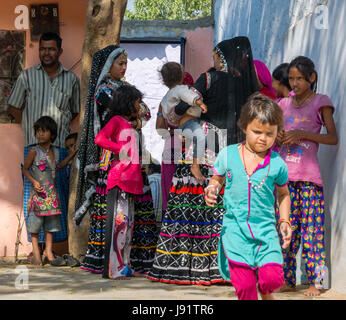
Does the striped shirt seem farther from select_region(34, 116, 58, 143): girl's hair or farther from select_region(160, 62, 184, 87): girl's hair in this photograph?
select_region(160, 62, 184, 87): girl's hair

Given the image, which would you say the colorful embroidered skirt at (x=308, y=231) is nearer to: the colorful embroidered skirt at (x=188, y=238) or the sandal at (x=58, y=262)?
the colorful embroidered skirt at (x=188, y=238)

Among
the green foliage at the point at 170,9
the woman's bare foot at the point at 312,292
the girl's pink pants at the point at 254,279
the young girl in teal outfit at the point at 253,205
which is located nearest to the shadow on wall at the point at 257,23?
the woman's bare foot at the point at 312,292

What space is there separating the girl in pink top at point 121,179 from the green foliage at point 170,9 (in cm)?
3500

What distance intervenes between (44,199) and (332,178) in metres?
3.25

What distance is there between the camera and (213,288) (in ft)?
17.3

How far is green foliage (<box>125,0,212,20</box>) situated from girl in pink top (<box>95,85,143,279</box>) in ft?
115

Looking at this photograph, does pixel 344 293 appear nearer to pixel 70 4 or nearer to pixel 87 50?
pixel 87 50

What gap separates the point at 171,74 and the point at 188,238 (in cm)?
154

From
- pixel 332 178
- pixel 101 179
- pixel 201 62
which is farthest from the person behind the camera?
pixel 201 62

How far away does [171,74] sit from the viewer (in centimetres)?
599

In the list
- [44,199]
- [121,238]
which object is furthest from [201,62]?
[121,238]

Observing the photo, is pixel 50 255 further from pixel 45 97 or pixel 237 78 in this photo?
pixel 237 78

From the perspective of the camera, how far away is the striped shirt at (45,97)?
738 centimetres

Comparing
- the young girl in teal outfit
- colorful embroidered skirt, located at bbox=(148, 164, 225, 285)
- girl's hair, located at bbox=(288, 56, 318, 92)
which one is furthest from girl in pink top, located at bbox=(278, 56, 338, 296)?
the young girl in teal outfit
